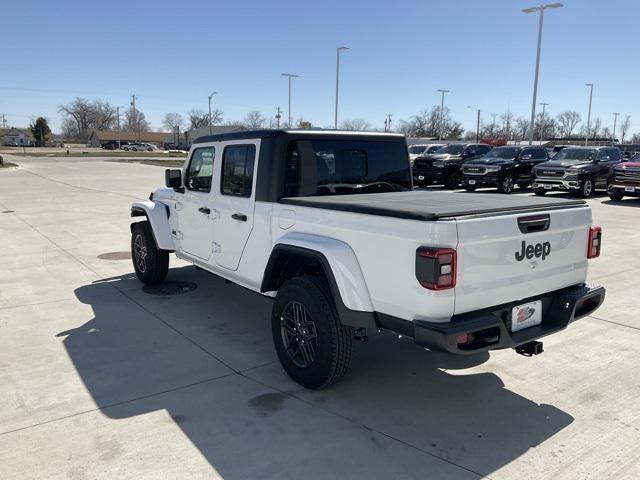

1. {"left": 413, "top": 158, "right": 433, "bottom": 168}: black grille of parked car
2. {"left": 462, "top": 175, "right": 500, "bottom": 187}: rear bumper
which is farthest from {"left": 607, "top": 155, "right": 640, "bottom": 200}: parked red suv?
{"left": 413, "top": 158, "right": 433, "bottom": 168}: black grille of parked car

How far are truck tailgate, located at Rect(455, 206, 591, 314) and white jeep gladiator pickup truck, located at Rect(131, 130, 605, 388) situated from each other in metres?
0.01

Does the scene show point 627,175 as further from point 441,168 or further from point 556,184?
point 441,168

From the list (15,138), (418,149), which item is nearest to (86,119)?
(15,138)

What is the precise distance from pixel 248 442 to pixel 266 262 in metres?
1.54

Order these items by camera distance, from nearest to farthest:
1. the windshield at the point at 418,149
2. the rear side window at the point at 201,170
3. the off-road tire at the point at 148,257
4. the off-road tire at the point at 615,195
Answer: the rear side window at the point at 201,170, the off-road tire at the point at 148,257, the off-road tire at the point at 615,195, the windshield at the point at 418,149

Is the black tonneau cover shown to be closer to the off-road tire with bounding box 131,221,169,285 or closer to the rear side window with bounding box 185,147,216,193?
the rear side window with bounding box 185,147,216,193

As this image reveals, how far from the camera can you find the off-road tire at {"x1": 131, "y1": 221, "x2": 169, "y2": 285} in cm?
663

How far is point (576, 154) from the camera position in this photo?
65.9 ft

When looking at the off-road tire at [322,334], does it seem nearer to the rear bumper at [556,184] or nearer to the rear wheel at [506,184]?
the rear bumper at [556,184]

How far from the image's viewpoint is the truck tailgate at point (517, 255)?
3.20 m

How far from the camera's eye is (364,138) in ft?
16.3

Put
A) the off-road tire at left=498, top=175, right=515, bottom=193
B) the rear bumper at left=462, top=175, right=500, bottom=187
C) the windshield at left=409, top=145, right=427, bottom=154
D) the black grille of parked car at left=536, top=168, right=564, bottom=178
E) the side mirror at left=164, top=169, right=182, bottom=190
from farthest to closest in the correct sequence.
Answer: the windshield at left=409, top=145, right=427, bottom=154, the off-road tire at left=498, top=175, right=515, bottom=193, the rear bumper at left=462, top=175, right=500, bottom=187, the black grille of parked car at left=536, top=168, right=564, bottom=178, the side mirror at left=164, top=169, right=182, bottom=190

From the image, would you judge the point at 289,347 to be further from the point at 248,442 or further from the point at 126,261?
the point at 126,261

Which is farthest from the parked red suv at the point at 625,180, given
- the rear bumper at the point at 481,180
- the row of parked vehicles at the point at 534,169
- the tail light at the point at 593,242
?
the tail light at the point at 593,242
